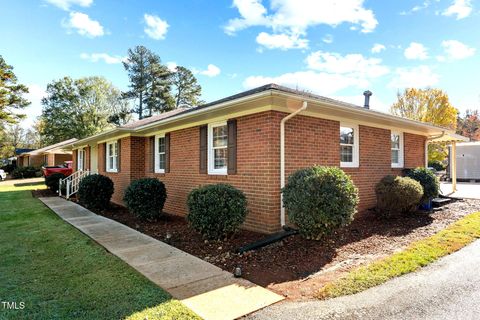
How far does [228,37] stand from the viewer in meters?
14.8

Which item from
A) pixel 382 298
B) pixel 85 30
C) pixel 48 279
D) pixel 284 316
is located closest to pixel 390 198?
pixel 382 298

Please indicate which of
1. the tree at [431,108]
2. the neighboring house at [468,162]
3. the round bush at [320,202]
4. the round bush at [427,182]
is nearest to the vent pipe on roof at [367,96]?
the round bush at [427,182]

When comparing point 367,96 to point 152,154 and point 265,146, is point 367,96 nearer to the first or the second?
point 265,146

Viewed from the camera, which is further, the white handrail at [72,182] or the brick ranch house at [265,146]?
the white handrail at [72,182]

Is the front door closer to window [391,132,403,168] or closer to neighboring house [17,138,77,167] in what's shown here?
window [391,132,403,168]

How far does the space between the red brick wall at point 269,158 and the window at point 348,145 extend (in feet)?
0.80

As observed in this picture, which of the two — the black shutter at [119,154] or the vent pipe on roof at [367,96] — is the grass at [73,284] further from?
the vent pipe on roof at [367,96]

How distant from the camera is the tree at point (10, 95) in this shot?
29120 millimetres

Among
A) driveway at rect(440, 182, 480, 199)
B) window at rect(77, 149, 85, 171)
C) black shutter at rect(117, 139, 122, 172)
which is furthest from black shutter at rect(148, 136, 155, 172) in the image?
driveway at rect(440, 182, 480, 199)

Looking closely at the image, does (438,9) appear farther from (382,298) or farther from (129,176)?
(129,176)

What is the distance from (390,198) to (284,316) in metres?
6.18

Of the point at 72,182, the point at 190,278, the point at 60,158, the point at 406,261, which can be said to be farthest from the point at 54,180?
the point at 60,158

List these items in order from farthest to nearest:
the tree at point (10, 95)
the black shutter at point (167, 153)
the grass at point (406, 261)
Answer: the tree at point (10, 95) < the black shutter at point (167, 153) < the grass at point (406, 261)

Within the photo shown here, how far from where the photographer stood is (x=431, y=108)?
26.2 meters
